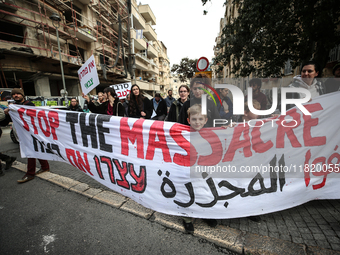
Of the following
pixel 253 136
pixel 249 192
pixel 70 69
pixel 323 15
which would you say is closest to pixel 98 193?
pixel 249 192

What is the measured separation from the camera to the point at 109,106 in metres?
4.23

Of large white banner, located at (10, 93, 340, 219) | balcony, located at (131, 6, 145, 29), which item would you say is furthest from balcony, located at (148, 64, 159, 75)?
large white banner, located at (10, 93, 340, 219)

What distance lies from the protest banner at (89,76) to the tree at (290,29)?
3836mm

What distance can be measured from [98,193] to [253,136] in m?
2.76

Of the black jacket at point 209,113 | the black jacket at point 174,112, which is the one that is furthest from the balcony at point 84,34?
the black jacket at point 209,113

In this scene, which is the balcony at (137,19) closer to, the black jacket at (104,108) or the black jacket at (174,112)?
the black jacket at (104,108)

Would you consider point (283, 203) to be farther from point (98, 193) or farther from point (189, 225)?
point (98, 193)

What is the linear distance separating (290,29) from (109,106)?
21.0ft

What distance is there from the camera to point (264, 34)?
250 inches

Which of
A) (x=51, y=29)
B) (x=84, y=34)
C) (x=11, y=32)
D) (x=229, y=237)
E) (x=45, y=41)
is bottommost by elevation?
(x=229, y=237)

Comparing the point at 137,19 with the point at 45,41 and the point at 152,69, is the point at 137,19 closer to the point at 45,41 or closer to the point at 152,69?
the point at 152,69

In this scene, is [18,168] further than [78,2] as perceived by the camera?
No

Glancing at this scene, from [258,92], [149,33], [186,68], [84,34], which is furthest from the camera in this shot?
[149,33]

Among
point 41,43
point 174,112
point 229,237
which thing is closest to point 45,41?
point 41,43
